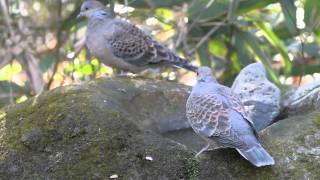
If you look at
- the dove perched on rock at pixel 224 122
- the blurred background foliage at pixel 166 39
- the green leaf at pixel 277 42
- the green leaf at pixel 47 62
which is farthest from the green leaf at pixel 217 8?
the dove perched on rock at pixel 224 122

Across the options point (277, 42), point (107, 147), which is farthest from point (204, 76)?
point (277, 42)

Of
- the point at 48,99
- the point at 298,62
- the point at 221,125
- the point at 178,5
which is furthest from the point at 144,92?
the point at 298,62

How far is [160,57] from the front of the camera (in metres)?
6.55

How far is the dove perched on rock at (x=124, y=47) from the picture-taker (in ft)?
21.2

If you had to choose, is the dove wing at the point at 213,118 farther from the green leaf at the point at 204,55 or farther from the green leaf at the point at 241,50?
the green leaf at the point at 241,50

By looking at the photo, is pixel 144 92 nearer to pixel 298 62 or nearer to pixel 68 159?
pixel 68 159

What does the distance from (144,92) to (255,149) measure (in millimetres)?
1514

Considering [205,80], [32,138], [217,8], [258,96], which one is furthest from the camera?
[217,8]

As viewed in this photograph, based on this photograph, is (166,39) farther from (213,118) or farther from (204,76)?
(213,118)

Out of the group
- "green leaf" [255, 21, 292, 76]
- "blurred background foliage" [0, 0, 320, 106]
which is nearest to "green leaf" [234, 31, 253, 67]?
"blurred background foliage" [0, 0, 320, 106]

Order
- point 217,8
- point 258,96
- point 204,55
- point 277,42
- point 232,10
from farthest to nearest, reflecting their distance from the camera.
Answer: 1. point 204,55
2. point 277,42
3. point 217,8
4. point 232,10
5. point 258,96

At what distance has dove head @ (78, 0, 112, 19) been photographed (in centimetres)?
675

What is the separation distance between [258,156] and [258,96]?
149cm

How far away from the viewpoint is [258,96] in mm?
5344
